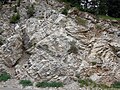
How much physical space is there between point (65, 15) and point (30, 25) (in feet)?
10.1

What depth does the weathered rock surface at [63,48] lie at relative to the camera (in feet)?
72.0

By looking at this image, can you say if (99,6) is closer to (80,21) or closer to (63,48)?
(80,21)

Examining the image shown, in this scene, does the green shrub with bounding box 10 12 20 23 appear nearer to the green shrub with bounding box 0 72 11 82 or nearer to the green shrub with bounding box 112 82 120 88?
the green shrub with bounding box 0 72 11 82

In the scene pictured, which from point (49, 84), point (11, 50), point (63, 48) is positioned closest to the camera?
point (49, 84)

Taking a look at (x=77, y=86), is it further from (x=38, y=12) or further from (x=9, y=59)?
(x=38, y=12)

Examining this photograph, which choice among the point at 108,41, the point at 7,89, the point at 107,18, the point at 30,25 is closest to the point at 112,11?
the point at 107,18

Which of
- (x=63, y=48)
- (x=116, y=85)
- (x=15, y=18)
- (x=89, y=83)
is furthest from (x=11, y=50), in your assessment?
(x=116, y=85)

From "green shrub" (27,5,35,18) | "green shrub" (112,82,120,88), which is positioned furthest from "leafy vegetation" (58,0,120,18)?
"green shrub" (112,82,120,88)

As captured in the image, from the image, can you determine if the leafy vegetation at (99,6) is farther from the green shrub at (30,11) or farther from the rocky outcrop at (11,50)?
the rocky outcrop at (11,50)

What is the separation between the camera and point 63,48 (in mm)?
23016

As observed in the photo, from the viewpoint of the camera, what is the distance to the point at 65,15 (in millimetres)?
25281

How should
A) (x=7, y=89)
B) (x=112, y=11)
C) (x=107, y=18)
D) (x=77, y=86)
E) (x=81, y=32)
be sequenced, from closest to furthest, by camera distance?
1. (x=7, y=89)
2. (x=77, y=86)
3. (x=81, y=32)
4. (x=107, y=18)
5. (x=112, y=11)

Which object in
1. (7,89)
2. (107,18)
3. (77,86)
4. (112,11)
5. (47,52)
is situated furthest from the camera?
(112,11)

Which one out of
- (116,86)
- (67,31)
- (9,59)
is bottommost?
(116,86)
